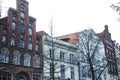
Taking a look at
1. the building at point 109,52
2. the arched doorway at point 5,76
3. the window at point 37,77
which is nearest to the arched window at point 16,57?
the arched doorway at point 5,76

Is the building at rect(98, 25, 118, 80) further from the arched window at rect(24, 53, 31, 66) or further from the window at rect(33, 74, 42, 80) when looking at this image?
the arched window at rect(24, 53, 31, 66)

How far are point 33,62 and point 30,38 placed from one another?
3.92 metres

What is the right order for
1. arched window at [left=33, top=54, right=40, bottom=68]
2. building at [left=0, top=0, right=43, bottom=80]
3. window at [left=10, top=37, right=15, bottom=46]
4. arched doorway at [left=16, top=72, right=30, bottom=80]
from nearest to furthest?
building at [left=0, top=0, right=43, bottom=80] → window at [left=10, top=37, right=15, bottom=46] → arched doorway at [left=16, top=72, right=30, bottom=80] → arched window at [left=33, top=54, right=40, bottom=68]

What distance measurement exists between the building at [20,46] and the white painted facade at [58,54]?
1230mm

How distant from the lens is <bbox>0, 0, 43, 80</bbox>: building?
122ft

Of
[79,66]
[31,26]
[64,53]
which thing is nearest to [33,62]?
[31,26]

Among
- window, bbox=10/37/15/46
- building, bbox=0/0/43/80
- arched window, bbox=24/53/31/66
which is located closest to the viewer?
building, bbox=0/0/43/80

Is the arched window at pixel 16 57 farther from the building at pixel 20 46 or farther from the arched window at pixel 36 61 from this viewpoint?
the arched window at pixel 36 61

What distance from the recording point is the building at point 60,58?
43.2m

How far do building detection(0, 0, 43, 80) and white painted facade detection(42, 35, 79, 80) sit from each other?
1230mm

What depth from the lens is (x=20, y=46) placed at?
39.8m

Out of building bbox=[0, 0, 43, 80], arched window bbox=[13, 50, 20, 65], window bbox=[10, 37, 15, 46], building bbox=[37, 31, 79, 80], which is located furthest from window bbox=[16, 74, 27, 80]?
window bbox=[10, 37, 15, 46]

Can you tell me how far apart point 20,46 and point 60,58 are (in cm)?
945

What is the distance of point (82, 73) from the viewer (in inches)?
2088
